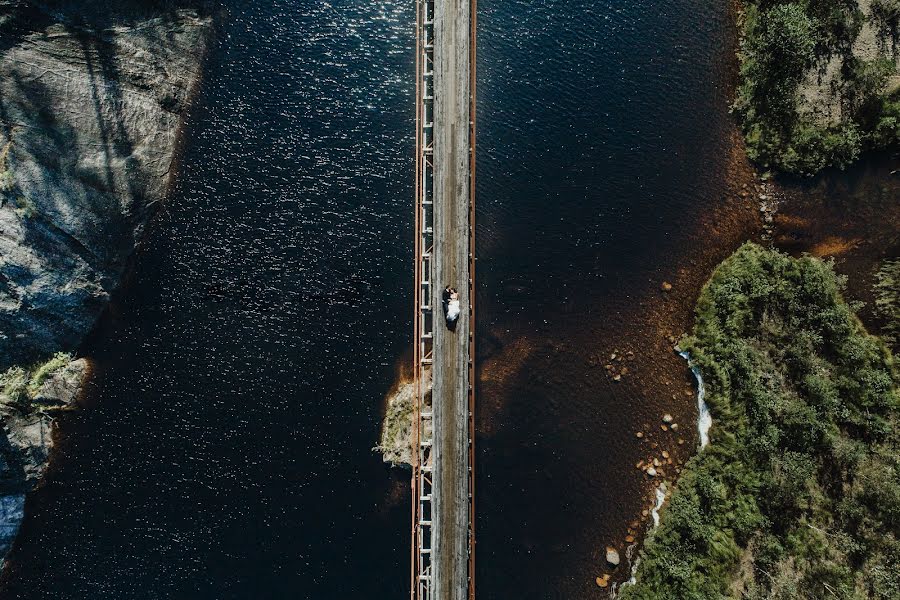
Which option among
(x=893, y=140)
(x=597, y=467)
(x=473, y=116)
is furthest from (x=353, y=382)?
(x=893, y=140)

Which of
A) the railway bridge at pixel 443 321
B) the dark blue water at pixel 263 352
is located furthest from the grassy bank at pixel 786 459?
the dark blue water at pixel 263 352

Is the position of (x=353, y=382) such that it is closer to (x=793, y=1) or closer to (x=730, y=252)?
(x=730, y=252)

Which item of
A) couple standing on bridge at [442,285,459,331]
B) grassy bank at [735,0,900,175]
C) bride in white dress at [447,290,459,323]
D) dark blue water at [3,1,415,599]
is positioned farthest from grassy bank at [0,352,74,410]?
grassy bank at [735,0,900,175]

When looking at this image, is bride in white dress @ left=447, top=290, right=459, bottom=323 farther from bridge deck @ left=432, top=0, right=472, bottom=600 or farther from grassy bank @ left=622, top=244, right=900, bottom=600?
grassy bank @ left=622, top=244, right=900, bottom=600

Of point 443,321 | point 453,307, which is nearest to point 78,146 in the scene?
point 443,321

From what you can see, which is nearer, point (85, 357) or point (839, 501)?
point (839, 501)

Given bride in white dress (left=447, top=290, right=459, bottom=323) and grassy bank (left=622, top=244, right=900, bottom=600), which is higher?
bride in white dress (left=447, top=290, right=459, bottom=323)

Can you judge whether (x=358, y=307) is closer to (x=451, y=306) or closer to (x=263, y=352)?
(x=451, y=306)
